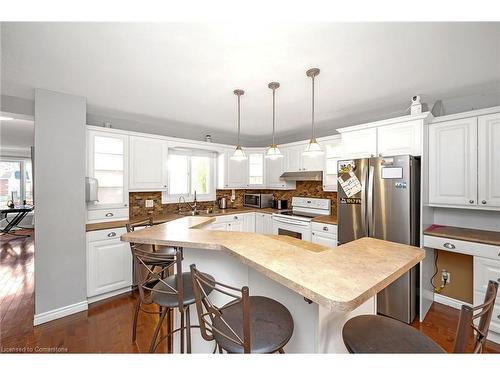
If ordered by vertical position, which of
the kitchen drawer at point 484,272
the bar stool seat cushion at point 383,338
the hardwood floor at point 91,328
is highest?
the bar stool seat cushion at point 383,338

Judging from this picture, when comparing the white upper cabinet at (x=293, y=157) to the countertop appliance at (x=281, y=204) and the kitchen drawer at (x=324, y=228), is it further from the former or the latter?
the kitchen drawer at (x=324, y=228)

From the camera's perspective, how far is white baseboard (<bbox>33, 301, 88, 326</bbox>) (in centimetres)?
220

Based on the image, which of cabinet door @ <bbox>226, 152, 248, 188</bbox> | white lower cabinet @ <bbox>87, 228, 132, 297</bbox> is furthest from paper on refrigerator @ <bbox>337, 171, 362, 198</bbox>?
white lower cabinet @ <bbox>87, 228, 132, 297</bbox>

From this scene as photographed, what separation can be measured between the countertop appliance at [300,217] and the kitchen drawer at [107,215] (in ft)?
7.80

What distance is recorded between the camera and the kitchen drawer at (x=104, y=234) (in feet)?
8.41

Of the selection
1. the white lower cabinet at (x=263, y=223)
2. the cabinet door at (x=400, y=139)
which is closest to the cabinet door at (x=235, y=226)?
the white lower cabinet at (x=263, y=223)

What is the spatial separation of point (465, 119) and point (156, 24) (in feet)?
9.92

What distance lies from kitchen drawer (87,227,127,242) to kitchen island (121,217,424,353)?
1327 mm

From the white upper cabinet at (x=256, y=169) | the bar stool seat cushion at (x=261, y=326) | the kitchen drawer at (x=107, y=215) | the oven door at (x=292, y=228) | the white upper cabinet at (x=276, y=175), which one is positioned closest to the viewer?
the bar stool seat cushion at (x=261, y=326)

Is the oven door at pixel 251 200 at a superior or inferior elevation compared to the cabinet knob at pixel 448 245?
superior

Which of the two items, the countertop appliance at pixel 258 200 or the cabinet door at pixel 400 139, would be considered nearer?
the cabinet door at pixel 400 139

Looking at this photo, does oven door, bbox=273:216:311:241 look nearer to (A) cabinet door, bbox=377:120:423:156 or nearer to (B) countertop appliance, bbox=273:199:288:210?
(B) countertop appliance, bbox=273:199:288:210

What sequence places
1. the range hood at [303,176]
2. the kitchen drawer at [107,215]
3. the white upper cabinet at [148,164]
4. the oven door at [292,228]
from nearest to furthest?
the kitchen drawer at [107,215] < the white upper cabinet at [148,164] < the oven door at [292,228] < the range hood at [303,176]

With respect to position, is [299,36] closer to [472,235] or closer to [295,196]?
[472,235]
